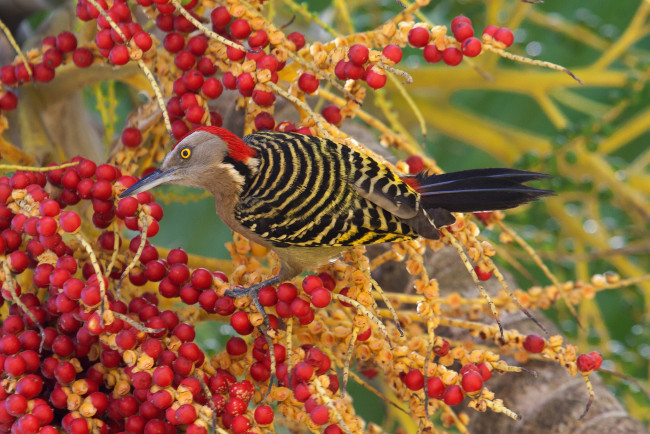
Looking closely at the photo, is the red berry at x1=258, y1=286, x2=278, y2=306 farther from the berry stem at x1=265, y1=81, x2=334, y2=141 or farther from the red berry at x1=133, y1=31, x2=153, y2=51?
the red berry at x1=133, y1=31, x2=153, y2=51

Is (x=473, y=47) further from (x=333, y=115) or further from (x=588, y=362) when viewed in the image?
(x=588, y=362)

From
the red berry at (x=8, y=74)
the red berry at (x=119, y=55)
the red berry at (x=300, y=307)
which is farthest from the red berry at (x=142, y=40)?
the red berry at (x=300, y=307)

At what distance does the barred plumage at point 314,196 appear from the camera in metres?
0.84

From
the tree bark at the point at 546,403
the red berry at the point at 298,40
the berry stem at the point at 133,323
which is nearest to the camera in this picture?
the berry stem at the point at 133,323

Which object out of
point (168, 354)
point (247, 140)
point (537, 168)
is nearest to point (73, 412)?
point (168, 354)

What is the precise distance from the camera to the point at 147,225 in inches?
28.2

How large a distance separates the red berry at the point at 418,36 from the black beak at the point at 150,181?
0.31 meters

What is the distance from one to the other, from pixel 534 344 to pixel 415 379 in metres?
0.19

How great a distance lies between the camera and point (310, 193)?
0.84 meters

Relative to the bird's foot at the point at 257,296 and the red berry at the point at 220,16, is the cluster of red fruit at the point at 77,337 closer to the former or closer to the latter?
the bird's foot at the point at 257,296

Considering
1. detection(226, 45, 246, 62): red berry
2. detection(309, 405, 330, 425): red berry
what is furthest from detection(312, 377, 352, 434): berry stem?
detection(226, 45, 246, 62): red berry

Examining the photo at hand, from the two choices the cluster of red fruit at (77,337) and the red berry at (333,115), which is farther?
the red berry at (333,115)

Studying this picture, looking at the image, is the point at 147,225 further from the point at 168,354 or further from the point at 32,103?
the point at 32,103

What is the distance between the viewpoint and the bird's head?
799 mm
